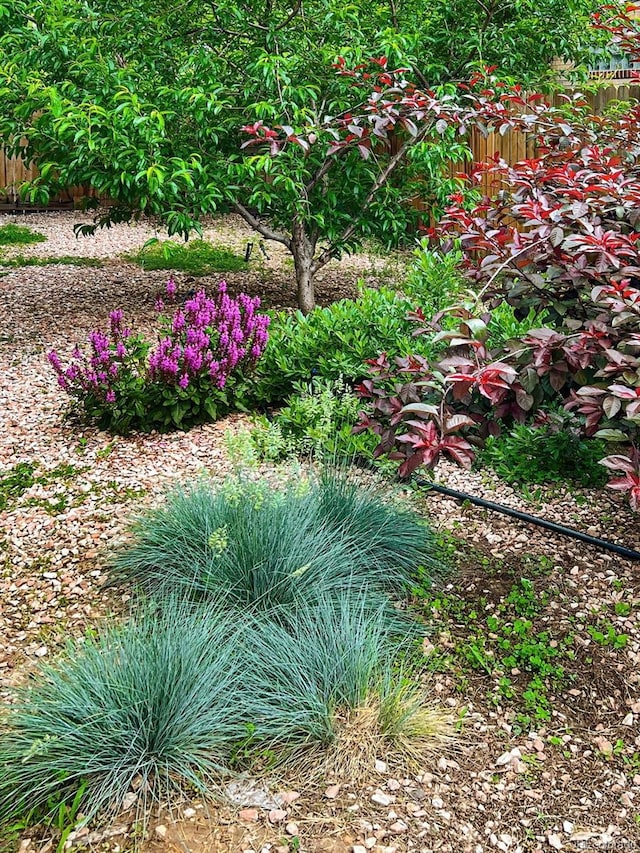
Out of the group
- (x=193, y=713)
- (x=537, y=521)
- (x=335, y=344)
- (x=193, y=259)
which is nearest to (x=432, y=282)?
(x=335, y=344)

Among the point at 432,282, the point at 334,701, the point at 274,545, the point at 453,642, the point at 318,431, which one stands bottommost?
the point at 453,642

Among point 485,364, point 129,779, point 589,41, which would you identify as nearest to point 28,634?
point 129,779

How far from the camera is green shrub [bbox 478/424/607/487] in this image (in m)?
3.56

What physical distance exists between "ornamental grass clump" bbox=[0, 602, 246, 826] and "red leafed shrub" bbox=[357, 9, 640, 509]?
78 cm

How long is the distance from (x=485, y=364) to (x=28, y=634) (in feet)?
5.46

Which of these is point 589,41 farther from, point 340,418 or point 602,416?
point 602,416

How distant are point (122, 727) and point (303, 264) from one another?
14.8 ft

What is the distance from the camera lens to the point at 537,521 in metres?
3.16

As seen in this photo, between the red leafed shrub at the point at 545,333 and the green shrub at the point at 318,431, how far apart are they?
33cm

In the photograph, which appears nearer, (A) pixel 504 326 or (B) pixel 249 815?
(B) pixel 249 815

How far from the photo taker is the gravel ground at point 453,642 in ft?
6.15

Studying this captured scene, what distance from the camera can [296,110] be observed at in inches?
185

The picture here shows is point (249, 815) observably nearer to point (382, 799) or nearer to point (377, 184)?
point (382, 799)

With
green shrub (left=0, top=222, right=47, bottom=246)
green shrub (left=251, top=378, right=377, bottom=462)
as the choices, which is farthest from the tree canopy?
green shrub (left=0, top=222, right=47, bottom=246)
